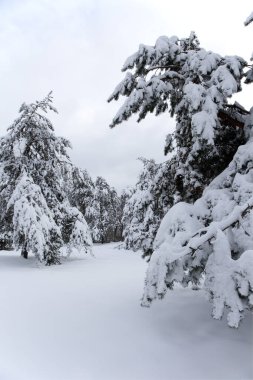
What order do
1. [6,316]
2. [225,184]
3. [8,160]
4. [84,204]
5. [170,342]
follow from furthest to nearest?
[84,204] → [8,160] → [6,316] → [225,184] → [170,342]

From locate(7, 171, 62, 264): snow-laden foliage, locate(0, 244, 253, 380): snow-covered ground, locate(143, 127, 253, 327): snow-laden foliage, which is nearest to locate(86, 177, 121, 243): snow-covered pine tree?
locate(7, 171, 62, 264): snow-laden foliage

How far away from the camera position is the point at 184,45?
291 inches

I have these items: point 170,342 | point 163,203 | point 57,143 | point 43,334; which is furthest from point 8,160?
point 170,342

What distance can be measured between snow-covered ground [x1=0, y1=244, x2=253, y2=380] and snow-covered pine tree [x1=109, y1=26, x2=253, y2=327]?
924 mm

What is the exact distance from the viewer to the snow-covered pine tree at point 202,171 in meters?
4.14

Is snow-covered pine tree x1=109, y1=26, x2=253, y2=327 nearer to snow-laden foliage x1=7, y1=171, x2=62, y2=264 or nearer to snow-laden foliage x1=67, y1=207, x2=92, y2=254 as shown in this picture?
snow-laden foliage x1=7, y1=171, x2=62, y2=264

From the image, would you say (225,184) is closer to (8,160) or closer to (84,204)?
(8,160)

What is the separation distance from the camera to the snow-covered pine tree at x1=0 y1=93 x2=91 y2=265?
13.3 metres

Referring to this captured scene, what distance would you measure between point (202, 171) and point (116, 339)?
3.24m

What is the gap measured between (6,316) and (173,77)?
5.22m

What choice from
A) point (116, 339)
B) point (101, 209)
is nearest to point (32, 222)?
point (116, 339)

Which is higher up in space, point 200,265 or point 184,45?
point 184,45

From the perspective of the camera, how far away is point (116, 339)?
525 centimetres

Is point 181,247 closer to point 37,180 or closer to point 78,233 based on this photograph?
point 78,233
